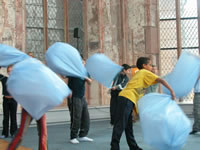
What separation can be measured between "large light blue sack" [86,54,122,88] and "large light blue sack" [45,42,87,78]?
0.54 m

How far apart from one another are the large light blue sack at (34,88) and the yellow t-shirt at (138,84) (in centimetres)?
125

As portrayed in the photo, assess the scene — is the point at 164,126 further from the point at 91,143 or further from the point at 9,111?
the point at 9,111

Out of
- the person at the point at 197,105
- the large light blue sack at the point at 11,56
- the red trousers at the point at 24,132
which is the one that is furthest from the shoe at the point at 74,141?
the person at the point at 197,105

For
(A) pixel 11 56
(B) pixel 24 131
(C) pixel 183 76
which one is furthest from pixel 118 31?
(B) pixel 24 131

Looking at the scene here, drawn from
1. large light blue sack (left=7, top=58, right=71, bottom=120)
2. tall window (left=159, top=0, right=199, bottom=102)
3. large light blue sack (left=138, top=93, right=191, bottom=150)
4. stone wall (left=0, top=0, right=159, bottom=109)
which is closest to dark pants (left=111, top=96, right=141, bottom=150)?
large light blue sack (left=138, top=93, right=191, bottom=150)

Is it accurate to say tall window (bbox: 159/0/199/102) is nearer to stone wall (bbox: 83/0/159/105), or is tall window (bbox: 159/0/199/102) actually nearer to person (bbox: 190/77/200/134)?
stone wall (bbox: 83/0/159/105)

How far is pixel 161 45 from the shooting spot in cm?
1254

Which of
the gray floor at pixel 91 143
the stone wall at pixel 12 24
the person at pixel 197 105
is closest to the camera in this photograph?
the gray floor at pixel 91 143

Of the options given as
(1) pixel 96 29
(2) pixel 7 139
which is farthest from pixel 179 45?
(2) pixel 7 139

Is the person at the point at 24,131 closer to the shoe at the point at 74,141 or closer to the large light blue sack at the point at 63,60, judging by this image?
the large light blue sack at the point at 63,60

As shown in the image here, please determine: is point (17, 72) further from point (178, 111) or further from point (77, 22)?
point (77, 22)

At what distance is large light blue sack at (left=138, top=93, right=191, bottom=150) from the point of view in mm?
3889

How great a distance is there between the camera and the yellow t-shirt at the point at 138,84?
4473mm

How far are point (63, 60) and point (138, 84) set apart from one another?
3.21ft
